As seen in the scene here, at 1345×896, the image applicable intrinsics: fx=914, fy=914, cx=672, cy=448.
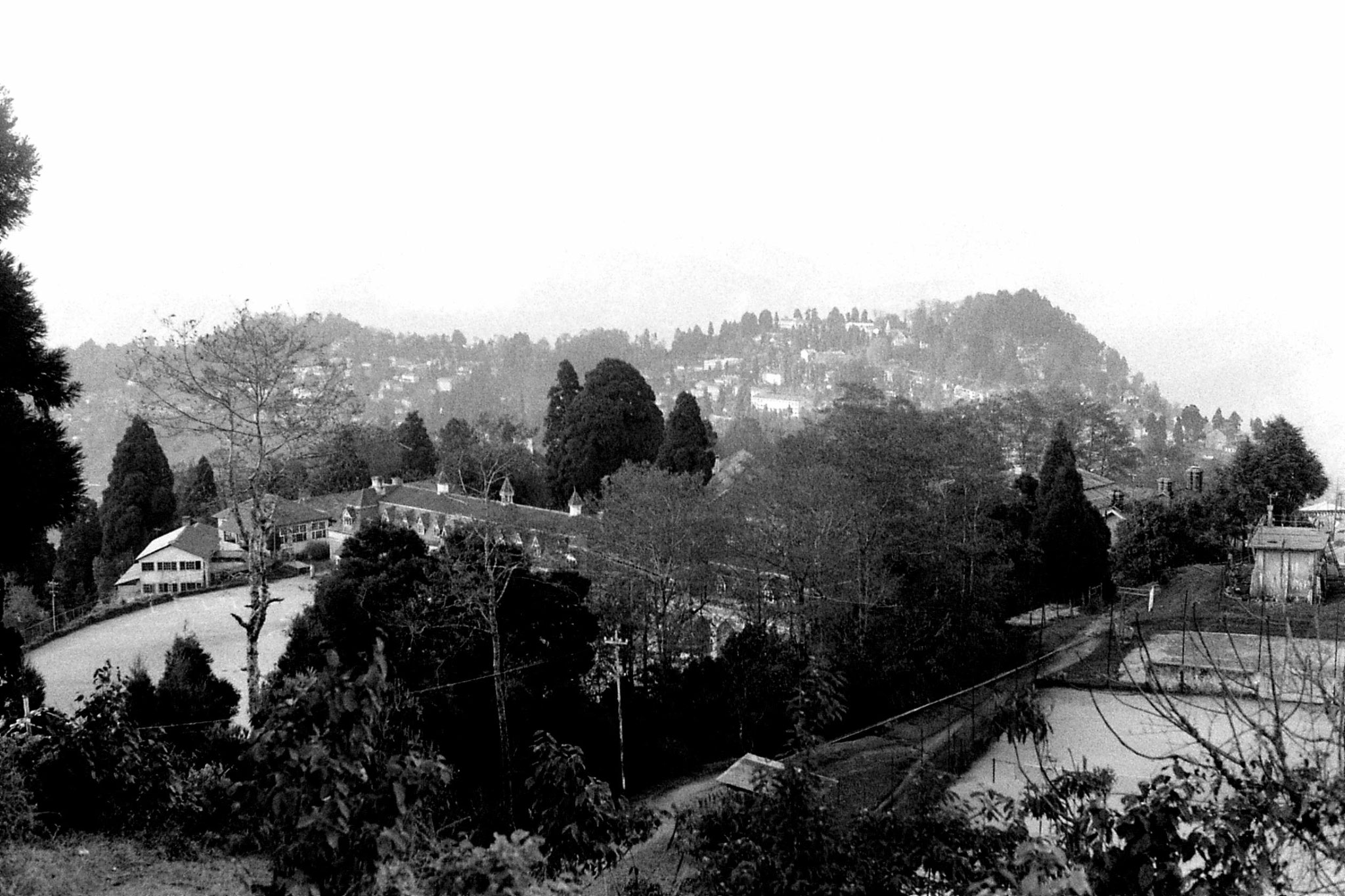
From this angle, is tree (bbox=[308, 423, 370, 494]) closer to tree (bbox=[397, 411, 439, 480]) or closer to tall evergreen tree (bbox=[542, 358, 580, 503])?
tree (bbox=[397, 411, 439, 480])

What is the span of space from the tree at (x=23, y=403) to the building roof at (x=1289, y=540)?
18.7 metres

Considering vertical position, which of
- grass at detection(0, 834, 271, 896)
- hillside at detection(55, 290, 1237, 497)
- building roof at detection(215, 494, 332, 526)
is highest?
hillside at detection(55, 290, 1237, 497)

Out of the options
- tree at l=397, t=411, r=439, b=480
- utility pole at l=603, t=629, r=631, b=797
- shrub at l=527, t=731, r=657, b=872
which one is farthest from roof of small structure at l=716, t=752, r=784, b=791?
tree at l=397, t=411, r=439, b=480

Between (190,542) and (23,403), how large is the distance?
67.5ft

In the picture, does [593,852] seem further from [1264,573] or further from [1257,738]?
[1264,573]

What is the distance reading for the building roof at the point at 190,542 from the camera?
84.3 ft

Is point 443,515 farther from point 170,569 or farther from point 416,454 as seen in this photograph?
point 416,454

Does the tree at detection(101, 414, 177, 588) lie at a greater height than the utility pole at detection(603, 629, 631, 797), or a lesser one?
greater

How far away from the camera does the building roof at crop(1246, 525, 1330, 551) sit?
1702 centimetres

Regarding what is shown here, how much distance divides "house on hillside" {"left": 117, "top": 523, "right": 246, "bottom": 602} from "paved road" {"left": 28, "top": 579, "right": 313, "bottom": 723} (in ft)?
3.98

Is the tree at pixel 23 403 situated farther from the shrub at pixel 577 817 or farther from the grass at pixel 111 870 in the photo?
the shrub at pixel 577 817

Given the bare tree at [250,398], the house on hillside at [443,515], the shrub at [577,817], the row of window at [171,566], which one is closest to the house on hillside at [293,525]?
the house on hillside at [443,515]

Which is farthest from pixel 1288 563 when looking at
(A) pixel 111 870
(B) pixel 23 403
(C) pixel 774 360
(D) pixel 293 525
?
(C) pixel 774 360

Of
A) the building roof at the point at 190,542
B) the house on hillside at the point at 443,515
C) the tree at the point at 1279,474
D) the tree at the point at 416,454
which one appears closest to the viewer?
the house on hillside at the point at 443,515
